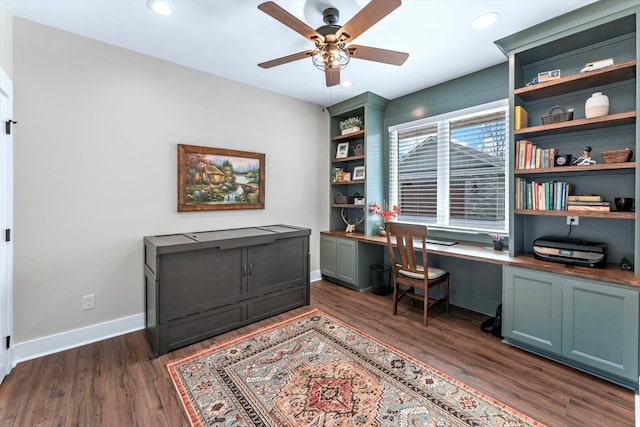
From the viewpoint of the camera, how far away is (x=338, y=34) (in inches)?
76.5

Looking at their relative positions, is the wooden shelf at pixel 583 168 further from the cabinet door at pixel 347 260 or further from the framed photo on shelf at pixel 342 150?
the framed photo on shelf at pixel 342 150

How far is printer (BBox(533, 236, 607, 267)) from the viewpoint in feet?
7.13

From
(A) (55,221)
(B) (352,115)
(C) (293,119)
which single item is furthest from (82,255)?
(B) (352,115)

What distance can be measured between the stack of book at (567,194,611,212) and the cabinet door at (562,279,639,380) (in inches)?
23.5

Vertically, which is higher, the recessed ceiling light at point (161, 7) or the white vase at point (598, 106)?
the recessed ceiling light at point (161, 7)

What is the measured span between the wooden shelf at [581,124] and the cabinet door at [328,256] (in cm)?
266

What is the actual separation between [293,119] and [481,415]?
3818 millimetres

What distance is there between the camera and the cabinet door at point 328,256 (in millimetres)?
4234

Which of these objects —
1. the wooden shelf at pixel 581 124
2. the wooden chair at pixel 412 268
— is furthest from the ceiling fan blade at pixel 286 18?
the wooden shelf at pixel 581 124

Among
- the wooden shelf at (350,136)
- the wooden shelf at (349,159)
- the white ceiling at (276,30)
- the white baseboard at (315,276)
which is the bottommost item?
the white baseboard at (315,276)

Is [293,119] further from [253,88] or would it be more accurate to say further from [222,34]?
[222,34]

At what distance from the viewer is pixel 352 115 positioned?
4.41m

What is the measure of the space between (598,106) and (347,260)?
9.81ft

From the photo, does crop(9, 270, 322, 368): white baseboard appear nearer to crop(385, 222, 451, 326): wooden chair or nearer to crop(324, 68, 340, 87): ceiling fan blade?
crop(385, 222, 451, 326): wooden chair
